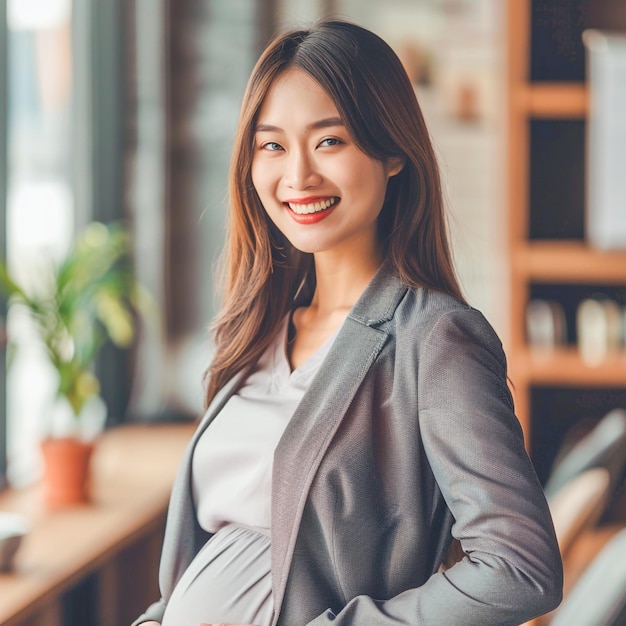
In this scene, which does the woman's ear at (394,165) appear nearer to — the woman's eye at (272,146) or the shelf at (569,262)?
the woman's eye at (272,146)

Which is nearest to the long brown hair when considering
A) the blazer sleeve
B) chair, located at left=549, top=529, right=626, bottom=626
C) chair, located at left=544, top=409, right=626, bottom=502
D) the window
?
the blazer sleeve

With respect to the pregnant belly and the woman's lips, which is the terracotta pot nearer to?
the pregnant belly

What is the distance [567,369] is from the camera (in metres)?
3.40

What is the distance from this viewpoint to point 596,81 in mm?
3336

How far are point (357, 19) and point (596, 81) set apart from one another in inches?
45.8

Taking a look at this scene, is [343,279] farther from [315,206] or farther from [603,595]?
[603,595]

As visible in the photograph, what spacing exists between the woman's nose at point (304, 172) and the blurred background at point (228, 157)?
1832 millimetres

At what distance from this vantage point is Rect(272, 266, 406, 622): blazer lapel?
107 cm

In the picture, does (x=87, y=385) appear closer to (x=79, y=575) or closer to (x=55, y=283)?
(x=55, y=283)

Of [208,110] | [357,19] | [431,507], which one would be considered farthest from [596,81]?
[431,507]

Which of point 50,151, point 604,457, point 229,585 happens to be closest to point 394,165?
point 229,585

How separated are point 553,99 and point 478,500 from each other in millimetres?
2625

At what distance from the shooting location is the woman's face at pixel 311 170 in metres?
1.10

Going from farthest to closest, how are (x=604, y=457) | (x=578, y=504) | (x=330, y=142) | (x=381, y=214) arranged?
(x=604, y=457) → (x=578, y=504) → (x=381, y=214) → (x=330, y=142)
